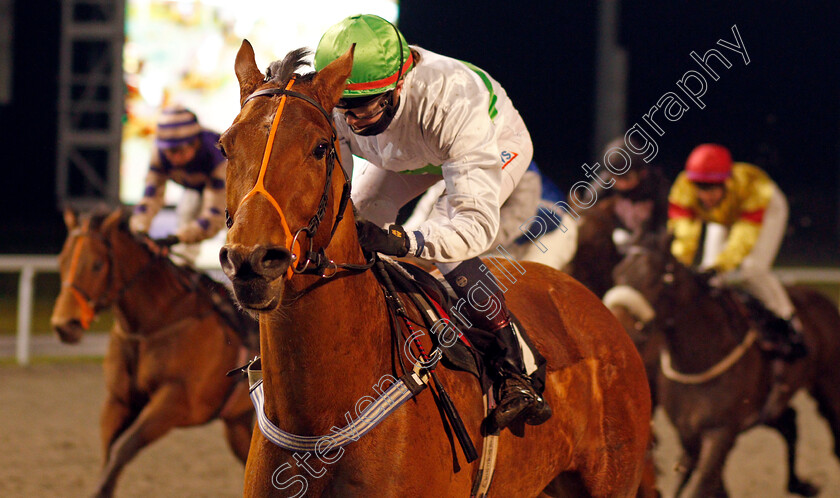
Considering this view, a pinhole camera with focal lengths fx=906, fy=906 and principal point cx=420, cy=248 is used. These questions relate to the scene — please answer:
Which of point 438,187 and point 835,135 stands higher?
point 438,187

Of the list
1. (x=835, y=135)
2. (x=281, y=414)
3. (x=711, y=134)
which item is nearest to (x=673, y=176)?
(x=711, y=134)

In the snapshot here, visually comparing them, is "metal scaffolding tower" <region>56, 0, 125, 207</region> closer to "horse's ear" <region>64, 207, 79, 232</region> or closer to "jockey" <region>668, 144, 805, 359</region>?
"horse's ear" <region>64, 207, 79, 232</region>

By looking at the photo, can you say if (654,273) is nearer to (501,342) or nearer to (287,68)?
(501,342)

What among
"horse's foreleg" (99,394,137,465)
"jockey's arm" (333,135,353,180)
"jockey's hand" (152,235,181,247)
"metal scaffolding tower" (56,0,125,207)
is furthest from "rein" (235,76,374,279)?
"metal scaffolding tower" (56,0,125,207)

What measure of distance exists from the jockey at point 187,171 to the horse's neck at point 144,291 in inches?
8.1

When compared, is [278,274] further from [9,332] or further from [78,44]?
[78,44]

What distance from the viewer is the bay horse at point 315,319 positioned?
5.33 feet

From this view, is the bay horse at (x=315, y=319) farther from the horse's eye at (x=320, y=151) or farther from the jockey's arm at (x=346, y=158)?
the jockey's arm at (x=346, y=158)

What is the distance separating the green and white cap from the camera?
2.04 meters

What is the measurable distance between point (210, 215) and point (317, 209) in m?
3.06

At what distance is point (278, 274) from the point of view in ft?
5.16

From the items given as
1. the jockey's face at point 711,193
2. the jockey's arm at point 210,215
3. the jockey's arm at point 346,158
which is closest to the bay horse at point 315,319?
the jockey's arm at point 346,158

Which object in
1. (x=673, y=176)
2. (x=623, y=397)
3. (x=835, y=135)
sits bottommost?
(x=673, y=176)

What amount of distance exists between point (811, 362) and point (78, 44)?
12903mm
